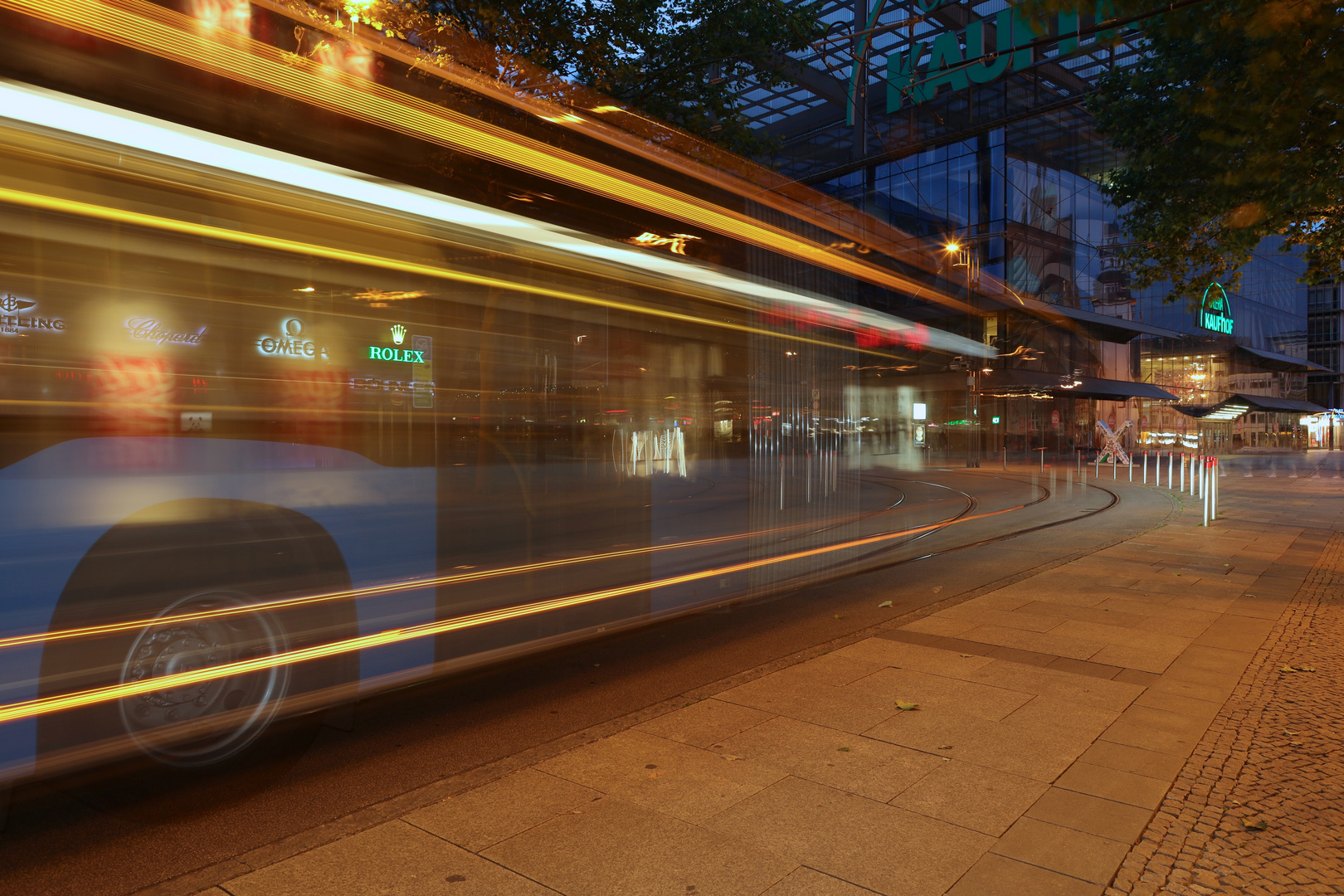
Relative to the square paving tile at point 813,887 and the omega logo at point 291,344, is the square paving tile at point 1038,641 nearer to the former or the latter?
the square paving tile at point 813,887

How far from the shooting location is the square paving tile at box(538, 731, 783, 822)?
3641mm

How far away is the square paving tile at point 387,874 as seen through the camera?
2934mm

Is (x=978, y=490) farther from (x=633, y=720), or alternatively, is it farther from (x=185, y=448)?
(x=185, y=448)

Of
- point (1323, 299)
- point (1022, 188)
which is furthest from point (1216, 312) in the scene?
point (1323, 299)

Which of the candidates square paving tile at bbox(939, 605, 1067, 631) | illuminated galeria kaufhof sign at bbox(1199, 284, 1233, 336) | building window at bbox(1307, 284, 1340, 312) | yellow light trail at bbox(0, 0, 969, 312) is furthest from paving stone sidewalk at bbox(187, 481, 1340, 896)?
building window at bbox(1307, 284, 1340, 312)

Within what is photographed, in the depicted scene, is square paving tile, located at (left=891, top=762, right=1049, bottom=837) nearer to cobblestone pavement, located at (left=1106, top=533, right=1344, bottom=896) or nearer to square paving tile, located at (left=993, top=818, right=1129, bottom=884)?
square paving tile, located at (left=993, top=818, right=1129, bottom=884)

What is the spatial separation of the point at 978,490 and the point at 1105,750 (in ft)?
52.6

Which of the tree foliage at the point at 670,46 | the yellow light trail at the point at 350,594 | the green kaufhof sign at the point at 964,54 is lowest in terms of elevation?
the yellow light trail at the point at 350,594

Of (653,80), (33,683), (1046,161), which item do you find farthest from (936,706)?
(1046,161)

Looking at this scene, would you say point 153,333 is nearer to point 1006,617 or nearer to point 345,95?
point 345,95

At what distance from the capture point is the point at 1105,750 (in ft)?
13.8

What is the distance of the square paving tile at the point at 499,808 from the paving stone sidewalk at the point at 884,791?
0.01 meters

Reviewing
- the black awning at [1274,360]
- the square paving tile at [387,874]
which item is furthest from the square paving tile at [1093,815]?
the black awning at [1274,360]

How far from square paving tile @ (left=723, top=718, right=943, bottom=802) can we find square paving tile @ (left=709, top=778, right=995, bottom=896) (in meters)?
0.14
